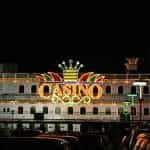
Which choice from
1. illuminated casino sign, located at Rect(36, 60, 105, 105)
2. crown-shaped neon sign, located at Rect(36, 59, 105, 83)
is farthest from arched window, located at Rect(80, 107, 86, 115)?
crown-shaped neon sign, located at Rect(36, 59, 105, 83)

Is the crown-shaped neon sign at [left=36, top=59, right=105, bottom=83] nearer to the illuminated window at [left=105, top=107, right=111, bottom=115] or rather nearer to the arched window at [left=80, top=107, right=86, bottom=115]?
the illuminated window at [left=105, top=107, right=111, bottom=115]

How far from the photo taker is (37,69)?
9275 centimetres

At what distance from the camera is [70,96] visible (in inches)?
3071

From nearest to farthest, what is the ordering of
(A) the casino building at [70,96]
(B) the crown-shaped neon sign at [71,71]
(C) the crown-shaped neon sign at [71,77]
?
(A) the casino building at [70,96] < (C) the crown-shaped neon sign at [71,77] < (B) the crown-shaped neon sign at [71,71]

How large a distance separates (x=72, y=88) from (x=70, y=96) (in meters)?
1.07

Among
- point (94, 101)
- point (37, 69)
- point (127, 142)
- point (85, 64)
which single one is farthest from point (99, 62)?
point (127, 142)

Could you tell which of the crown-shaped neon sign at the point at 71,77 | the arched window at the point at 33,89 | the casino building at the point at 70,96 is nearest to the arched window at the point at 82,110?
the casino building at the point at 70,96

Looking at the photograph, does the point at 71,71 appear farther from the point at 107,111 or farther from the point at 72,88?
the point at 107,111

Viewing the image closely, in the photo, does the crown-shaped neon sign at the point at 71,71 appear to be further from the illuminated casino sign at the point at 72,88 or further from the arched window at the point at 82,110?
the arched window at the point at 82,110

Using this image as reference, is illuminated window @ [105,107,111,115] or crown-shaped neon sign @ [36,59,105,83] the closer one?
crown-shaped neon sign @ [36,59,105,83]

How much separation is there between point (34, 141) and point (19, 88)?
71304 mm

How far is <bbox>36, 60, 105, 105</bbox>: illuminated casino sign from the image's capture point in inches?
3068

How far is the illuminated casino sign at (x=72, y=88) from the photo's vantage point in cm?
7794

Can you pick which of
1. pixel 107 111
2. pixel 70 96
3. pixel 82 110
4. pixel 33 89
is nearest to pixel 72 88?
pixel 70 96
